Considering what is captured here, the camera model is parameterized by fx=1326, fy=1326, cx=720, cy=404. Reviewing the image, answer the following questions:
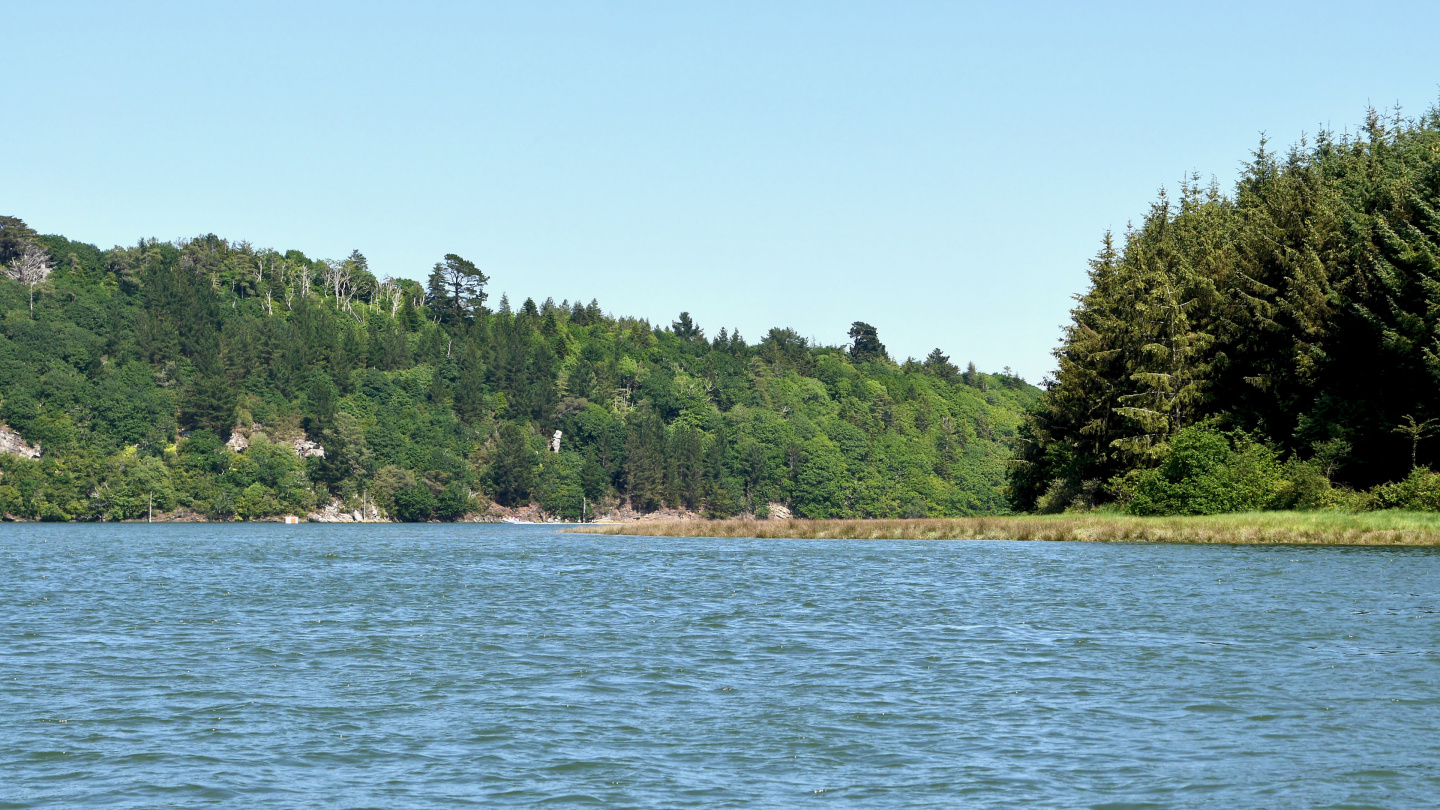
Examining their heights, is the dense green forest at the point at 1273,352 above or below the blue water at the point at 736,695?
above

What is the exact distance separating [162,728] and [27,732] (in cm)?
194

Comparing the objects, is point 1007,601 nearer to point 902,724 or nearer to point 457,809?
point 902,724

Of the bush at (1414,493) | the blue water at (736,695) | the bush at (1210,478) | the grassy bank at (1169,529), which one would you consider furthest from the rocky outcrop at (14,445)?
the bush at (1414,493)

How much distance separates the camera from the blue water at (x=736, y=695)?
56.5ft

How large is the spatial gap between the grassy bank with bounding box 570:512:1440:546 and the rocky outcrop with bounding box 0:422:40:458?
14254 centimetres

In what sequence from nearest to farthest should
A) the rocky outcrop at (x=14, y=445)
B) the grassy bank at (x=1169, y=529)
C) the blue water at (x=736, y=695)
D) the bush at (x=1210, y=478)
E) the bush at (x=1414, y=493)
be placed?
the blue water at (x=736, y=695), the grassy bank at (x=1169, y=529), the bush at (x=1414, y=493), the bush at (x=1210, y=478), the rocky outcrop at (x=14, y=445)

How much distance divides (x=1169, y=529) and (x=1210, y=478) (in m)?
8.37

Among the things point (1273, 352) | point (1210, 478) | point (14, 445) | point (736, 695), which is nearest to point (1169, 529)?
point (1210, 478)

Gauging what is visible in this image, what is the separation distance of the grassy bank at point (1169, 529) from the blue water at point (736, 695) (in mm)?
18977

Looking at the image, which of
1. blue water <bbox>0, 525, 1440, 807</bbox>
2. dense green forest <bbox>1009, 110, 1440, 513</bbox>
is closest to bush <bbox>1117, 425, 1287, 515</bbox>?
dense green forest <bbox>1009, 110, 1440, 513</bbox>

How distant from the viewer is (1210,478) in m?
77.4

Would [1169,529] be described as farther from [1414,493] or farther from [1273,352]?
[1273,352]

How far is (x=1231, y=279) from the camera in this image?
8525cm

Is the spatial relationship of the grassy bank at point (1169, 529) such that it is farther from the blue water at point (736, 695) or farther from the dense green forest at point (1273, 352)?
the blue water at point (736, 695)
